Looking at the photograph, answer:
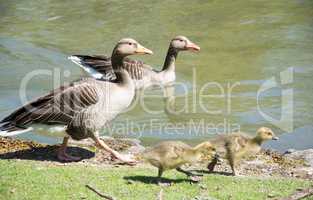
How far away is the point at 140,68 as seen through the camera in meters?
15.7

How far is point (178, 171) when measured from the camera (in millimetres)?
8422

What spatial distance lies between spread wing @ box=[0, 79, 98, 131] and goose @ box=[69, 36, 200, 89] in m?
5.89

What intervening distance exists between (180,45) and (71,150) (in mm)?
6749

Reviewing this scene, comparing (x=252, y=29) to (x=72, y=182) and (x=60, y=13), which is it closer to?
(x=60, y=13)

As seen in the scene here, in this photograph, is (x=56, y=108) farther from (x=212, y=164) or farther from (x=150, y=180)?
(x=212, y=164)

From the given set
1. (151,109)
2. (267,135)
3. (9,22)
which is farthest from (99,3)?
(267,135)

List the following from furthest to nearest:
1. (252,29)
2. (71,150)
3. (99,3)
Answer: (99,3)
(252,29)
(71,150)

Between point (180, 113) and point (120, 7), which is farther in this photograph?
point (120, 7)

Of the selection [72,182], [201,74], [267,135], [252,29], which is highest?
[252,29]

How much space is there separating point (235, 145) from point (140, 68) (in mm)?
7526

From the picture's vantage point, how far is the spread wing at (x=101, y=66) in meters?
15.4

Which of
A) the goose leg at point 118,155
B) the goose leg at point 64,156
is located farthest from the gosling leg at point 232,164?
the goose leg at point 64,156

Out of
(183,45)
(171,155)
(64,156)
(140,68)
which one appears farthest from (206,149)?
(183,45)

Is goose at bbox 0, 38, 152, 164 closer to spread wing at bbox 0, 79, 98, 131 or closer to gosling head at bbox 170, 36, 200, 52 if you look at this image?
spread wing at bbox 0, 79, 98, 131
